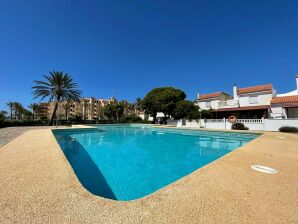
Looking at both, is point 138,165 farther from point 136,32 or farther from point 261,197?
point 136,32

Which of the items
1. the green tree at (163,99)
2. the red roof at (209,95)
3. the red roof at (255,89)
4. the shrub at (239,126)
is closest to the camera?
the shrub at (239,126)

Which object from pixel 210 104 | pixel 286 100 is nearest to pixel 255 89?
pixel 286 100

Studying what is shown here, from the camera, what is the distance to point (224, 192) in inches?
125

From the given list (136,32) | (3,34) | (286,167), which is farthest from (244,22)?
(3,34)

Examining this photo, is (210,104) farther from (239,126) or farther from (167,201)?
(167,201)

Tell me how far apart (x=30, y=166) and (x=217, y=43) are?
26111 millimetres

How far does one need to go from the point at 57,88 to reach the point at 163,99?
22.8m

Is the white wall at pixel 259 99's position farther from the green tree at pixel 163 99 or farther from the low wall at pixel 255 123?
the green tree at pixel 163 99

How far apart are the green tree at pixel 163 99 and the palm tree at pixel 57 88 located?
16.5m

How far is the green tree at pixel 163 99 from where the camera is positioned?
34.1 meters

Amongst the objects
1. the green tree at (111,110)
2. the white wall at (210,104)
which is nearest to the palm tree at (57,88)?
the green tree at (111,110)

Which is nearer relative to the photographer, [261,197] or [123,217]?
[123,217]

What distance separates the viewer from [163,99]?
3422cm

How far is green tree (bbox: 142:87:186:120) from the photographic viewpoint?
3412 cm
